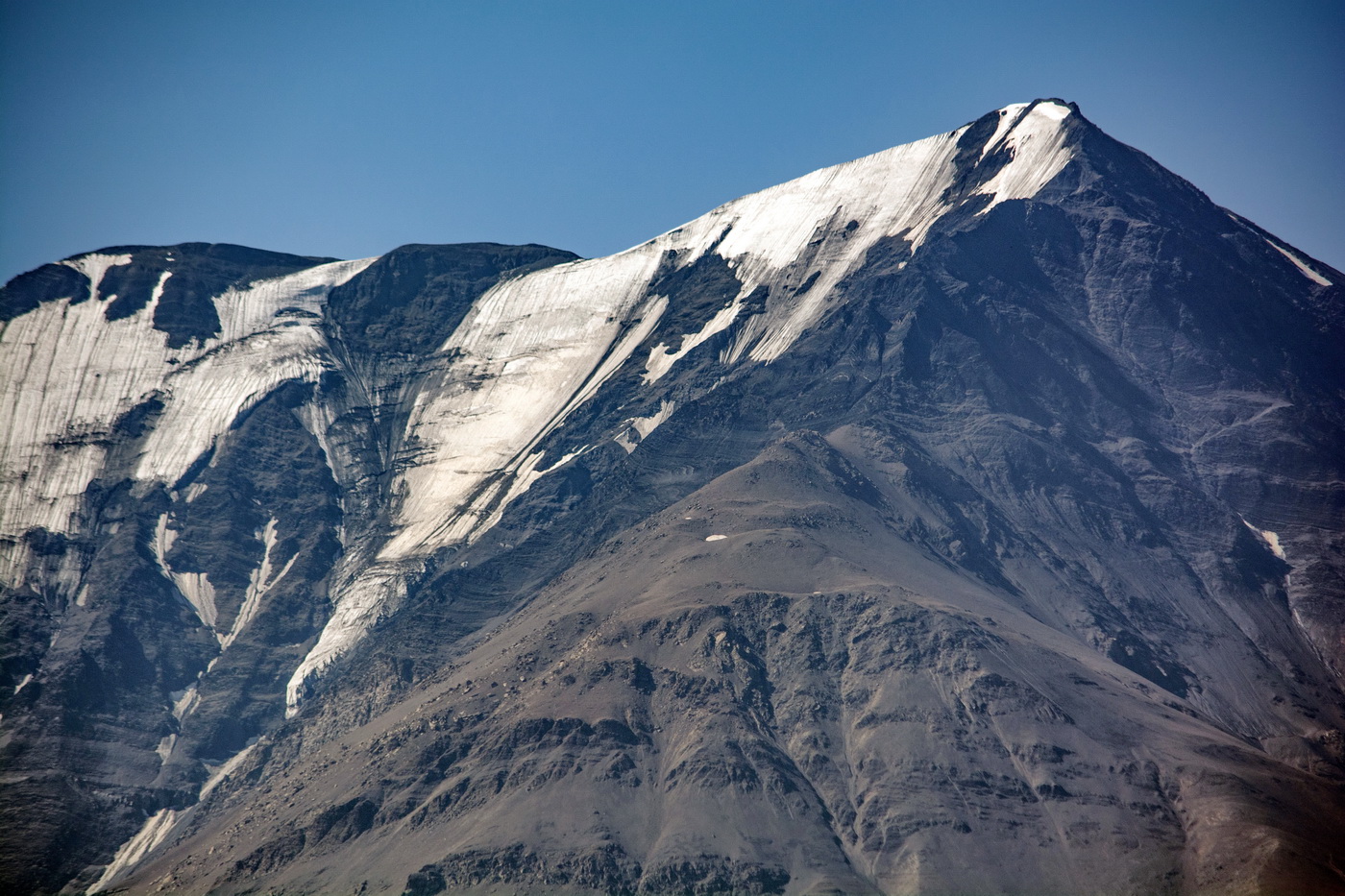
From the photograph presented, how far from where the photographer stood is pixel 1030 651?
140 metres

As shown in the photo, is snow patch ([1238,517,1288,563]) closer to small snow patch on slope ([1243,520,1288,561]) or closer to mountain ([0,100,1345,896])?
small snow patch on slope ([1243,520,1288,561])

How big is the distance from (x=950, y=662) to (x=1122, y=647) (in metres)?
37.5

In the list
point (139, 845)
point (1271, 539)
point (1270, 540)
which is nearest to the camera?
point (139, 845)

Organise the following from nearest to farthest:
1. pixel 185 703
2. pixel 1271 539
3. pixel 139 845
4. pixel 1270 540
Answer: pixel 139 845
pixel 1270 540
pixel 1271 539
pixel 185 703

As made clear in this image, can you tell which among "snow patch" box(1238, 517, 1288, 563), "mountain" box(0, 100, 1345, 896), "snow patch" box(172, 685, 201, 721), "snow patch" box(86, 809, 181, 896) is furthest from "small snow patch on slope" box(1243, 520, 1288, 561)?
"snow patch" box(172, 685, 201, 721)

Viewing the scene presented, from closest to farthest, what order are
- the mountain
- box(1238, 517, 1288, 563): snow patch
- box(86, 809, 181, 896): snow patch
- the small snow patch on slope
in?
the mountain, box(86, 809, 181, 896): snow patch, box(1238, 517, 1288, 563): snow patch, the small snow patch on slope

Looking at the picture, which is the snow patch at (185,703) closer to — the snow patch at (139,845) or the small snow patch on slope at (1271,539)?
the snow patch at (139,845)

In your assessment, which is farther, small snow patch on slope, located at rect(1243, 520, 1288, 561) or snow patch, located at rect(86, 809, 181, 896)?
small snow patch on slope, located at rect(1243, 520, 1288, 561)

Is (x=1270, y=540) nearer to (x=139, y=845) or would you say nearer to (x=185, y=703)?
(x=139, y=845)

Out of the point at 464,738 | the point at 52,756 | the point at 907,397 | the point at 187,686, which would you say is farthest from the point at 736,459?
the point at 52,756

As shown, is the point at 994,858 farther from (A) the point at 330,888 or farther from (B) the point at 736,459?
(B) the point at 736,459

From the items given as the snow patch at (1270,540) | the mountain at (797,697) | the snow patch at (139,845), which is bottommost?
the snow patch at (139,845)

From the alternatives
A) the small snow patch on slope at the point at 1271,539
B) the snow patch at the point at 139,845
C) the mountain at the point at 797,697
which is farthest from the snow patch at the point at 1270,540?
the snow patch at the point at 139,845

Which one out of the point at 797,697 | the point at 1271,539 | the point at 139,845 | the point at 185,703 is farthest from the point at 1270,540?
the point at 185,703
